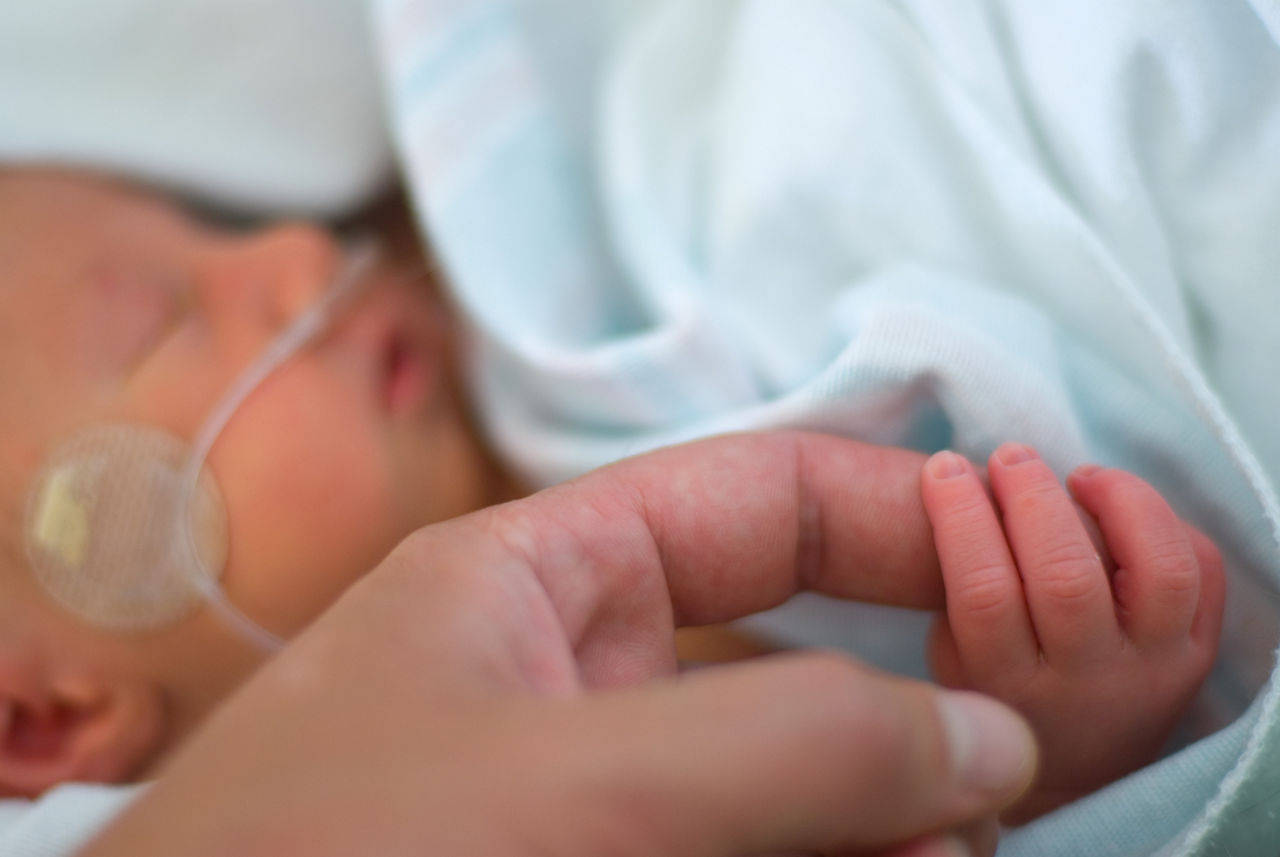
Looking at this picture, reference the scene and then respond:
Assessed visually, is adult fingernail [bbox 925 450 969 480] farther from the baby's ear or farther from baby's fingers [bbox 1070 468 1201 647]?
the baby's ear

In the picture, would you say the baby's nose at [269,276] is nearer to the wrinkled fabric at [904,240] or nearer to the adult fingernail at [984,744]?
the wrinkled fabric at [904,240]

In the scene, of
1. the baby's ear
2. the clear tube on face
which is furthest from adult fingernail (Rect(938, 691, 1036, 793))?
the baby's ear

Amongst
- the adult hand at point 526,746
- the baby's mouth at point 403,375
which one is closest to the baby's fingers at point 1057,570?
the adult hand at point 526,746

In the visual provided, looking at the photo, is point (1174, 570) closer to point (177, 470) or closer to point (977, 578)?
point (977, 578)

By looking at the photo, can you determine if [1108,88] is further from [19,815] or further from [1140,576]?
[19,815]

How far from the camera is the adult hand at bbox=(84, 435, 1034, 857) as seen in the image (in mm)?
300

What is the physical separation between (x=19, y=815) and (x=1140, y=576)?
0.76 metres

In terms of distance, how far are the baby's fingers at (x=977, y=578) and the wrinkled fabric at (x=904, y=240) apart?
0.10m

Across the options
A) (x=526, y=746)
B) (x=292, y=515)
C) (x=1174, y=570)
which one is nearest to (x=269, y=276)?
(x=292, y=515)

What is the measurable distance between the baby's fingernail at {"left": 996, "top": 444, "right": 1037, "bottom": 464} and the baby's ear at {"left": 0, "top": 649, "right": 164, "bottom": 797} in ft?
2.41

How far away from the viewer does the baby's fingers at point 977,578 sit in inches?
19.2

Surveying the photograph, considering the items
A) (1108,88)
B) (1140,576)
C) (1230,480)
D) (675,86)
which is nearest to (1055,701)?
(1140,576)

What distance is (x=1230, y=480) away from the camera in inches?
21.9

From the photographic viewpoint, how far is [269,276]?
877 mm
